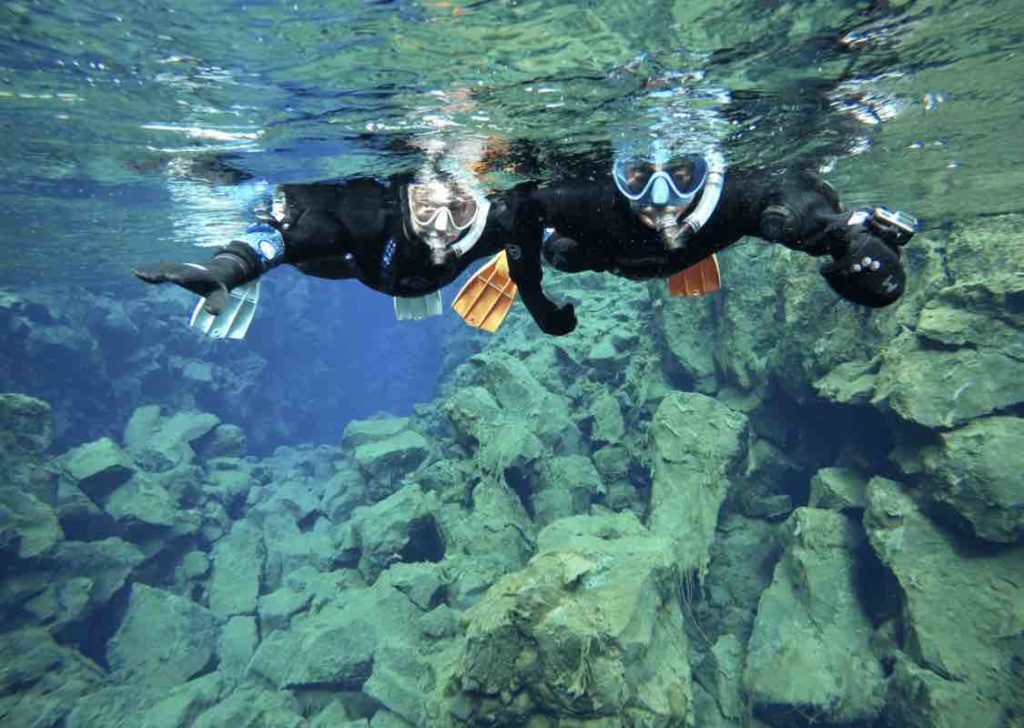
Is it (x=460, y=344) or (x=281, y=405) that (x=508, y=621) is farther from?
(x=281, y=405)

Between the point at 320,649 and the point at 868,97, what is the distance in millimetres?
12340

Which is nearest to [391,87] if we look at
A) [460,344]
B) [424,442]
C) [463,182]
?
[463,182]

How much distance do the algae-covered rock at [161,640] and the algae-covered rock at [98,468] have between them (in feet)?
14.5

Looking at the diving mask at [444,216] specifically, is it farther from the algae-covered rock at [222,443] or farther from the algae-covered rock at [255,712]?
the algae-covered rock at [222,443]

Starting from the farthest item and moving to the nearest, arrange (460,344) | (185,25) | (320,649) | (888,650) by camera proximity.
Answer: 1. (460,344)
2. (320,649)
3. (888,650)
4. (185,25)

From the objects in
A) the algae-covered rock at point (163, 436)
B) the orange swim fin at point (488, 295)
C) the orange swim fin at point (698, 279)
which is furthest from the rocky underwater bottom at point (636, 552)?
the algae-covered rock at point (163, 436)

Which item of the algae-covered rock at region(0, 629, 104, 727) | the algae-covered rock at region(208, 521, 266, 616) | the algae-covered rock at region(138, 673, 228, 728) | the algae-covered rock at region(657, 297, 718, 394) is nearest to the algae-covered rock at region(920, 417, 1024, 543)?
the algae-covered rock at region(657, 297, 718, 394)

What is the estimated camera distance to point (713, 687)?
9531 mm

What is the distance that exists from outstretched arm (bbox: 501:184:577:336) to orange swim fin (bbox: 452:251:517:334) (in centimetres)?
120

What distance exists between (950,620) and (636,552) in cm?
483

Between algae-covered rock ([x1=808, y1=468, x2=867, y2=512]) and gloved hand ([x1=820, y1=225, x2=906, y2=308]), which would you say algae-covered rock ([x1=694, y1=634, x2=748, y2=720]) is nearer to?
algae-covered rock ([x1=808, y1=468, x2=867, y2=512])

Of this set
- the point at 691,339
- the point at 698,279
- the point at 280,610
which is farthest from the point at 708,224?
the point at 280,610

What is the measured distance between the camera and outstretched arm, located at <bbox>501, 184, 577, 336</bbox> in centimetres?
449

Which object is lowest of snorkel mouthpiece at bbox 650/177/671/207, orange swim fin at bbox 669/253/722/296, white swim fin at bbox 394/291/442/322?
white swim fin at bbox 394/291/442/322
